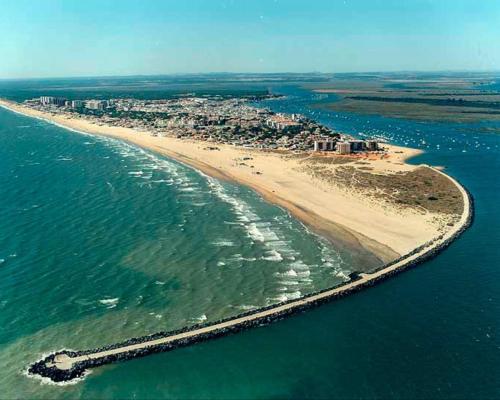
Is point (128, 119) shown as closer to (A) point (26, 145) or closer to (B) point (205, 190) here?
(A) point (26, 145)

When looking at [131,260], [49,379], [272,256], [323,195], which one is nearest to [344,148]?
[323,195]

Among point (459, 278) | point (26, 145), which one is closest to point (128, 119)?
point (26, 145)

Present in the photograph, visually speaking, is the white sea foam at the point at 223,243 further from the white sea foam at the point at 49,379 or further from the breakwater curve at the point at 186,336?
the white sea foam at the point at 49,379

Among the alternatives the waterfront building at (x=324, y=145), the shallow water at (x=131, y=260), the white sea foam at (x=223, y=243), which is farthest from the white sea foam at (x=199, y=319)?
the waterfront building at (x=324, y=145)

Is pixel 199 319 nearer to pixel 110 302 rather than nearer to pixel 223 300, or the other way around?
pixel 223 300

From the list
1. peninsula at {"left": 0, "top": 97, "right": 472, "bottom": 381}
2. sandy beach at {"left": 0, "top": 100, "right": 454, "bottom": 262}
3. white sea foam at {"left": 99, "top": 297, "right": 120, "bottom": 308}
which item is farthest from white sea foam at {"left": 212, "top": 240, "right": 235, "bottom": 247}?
white sea foam at {"left": 99, "top": 297, "right": 120, "bottom": 308}

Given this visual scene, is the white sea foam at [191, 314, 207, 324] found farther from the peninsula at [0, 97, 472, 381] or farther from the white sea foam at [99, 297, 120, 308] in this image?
the white sea foam at [99, 297, 120, 308]

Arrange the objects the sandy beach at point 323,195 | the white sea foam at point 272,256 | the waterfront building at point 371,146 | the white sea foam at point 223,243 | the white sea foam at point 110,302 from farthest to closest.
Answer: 1. the waterfront building at point 371,146
2. the sandy beach at point 323,195
3. the white sea foam at point 223,243
4. the white sea foam at point 272,256
5. the white sea foam at point 110,302
